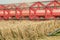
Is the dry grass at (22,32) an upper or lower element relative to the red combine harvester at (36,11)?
upper

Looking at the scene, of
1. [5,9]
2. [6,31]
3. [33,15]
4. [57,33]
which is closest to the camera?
[6,31]

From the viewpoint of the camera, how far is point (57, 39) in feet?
18.4

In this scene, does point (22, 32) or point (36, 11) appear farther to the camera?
point (36, 11)

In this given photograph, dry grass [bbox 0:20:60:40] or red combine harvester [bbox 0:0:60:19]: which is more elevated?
dry grass [bbox 0:20:60:40]

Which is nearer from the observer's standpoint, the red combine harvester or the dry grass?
the dry grass

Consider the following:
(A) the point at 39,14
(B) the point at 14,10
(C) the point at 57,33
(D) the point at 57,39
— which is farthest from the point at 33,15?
(D) the point at 57,39

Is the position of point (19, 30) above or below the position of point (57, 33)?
above

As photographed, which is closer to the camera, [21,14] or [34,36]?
[34,36]

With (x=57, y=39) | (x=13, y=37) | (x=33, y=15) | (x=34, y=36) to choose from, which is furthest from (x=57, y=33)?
(x=33, y=15)

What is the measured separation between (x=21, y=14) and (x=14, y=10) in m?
0.90

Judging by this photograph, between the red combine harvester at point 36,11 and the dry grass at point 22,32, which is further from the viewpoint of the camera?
the red combine harvester at point 36,11

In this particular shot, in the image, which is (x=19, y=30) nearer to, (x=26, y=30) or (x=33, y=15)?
(x=26, y=30)

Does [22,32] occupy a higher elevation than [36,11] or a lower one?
higher

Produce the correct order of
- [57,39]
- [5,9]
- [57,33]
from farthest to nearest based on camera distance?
1. [5,9]
2. [57,33]
3. [57,39]
